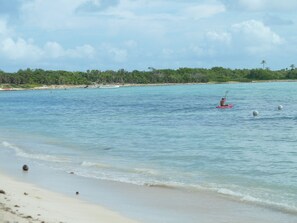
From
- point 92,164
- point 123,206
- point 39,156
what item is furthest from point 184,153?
point 123,206

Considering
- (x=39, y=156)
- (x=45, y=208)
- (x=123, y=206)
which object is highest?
(x=45, y=208)

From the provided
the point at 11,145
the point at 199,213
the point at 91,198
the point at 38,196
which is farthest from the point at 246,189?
the point at 11,145

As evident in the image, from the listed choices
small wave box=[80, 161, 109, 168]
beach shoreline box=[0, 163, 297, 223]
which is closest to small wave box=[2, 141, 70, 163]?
small wave box=[80, 161, 109, 168]

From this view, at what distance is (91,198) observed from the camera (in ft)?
63.7

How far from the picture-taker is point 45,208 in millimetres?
16453

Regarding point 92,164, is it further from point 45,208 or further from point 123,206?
point 45,208

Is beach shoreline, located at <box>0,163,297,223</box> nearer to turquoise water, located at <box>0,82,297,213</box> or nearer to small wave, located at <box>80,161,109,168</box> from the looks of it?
turquoise water, located at <box>0,82,297,213</box>

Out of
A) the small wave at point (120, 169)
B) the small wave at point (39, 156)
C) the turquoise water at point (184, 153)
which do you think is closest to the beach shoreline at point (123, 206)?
the turquoise water at point (184, 153)

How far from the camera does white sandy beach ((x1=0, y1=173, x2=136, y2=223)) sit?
14.6m

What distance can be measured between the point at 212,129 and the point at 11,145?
15.8 m

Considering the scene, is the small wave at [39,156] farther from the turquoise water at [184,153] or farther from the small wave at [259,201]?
the small wave at [259,201]

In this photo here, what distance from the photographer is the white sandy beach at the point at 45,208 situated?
14.6m

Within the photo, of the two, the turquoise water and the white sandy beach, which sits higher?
the white sandy beach

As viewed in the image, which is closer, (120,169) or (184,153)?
(120,169)
